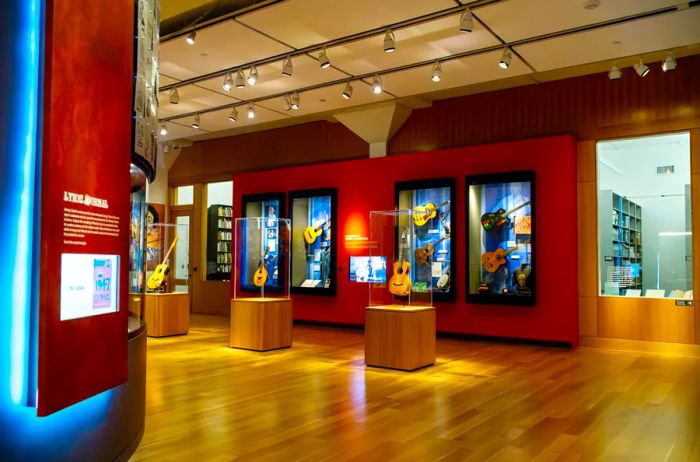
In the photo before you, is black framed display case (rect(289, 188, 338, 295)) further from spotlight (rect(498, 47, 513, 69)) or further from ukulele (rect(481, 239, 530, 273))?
spotlight (rect(498, 47, 513, 69))

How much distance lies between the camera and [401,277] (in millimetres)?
6996

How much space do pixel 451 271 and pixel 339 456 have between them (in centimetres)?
606

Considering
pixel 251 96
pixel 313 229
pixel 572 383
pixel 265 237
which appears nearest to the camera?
pixel 572 383

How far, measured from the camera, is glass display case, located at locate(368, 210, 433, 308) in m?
7.00

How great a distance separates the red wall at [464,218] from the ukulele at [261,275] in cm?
257

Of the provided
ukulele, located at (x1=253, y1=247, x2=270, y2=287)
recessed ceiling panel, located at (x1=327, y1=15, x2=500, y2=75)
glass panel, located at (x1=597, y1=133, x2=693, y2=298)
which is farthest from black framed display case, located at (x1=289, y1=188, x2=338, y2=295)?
glass panel, located at (x1=597, y1=133, x2=693, y2=298)

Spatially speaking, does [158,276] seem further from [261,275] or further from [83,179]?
[83,179]

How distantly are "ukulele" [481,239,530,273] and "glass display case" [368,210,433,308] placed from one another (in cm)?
197

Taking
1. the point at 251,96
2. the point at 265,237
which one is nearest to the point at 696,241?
the point at 265,237

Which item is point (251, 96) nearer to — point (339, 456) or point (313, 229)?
point (313, 229)

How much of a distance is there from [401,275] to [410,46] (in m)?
2.75

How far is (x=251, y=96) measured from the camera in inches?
368

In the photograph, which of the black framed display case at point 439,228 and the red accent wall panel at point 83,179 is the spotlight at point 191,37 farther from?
the black framed display case at point 439,228

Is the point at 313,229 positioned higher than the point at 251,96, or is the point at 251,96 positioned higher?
the point at 251,96
